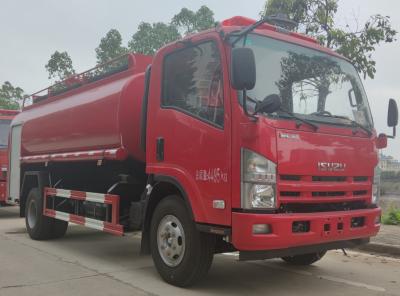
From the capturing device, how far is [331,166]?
5.64 m

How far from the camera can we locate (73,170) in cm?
932

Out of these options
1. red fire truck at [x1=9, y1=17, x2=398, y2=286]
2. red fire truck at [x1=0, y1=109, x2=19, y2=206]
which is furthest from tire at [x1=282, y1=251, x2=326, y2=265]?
red fire truck at [x1=0, y1=109, x2=19, y2=206]

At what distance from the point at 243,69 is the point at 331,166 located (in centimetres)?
150

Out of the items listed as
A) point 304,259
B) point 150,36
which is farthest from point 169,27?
point 304,259

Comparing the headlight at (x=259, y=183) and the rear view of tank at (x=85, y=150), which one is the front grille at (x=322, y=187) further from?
the rear view of tank at (x=85, y=150)

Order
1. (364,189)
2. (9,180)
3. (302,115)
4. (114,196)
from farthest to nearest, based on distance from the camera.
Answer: (9,180), (114,196), (364,189), (302,115)

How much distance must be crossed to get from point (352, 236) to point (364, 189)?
0.61 metres

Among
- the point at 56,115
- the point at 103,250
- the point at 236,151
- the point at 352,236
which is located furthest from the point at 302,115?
the point at 56,115

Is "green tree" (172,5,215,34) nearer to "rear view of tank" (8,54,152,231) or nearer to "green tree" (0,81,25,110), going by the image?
"rear view of tank" (8,54,152,231)

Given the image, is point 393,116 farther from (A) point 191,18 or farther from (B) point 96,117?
(A) point 191,18

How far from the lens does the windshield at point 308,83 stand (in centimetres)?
562

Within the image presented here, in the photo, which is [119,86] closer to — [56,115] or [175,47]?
[175,47]

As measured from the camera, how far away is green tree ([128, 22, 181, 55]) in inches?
963

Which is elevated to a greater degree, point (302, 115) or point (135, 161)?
point (302, 115)
